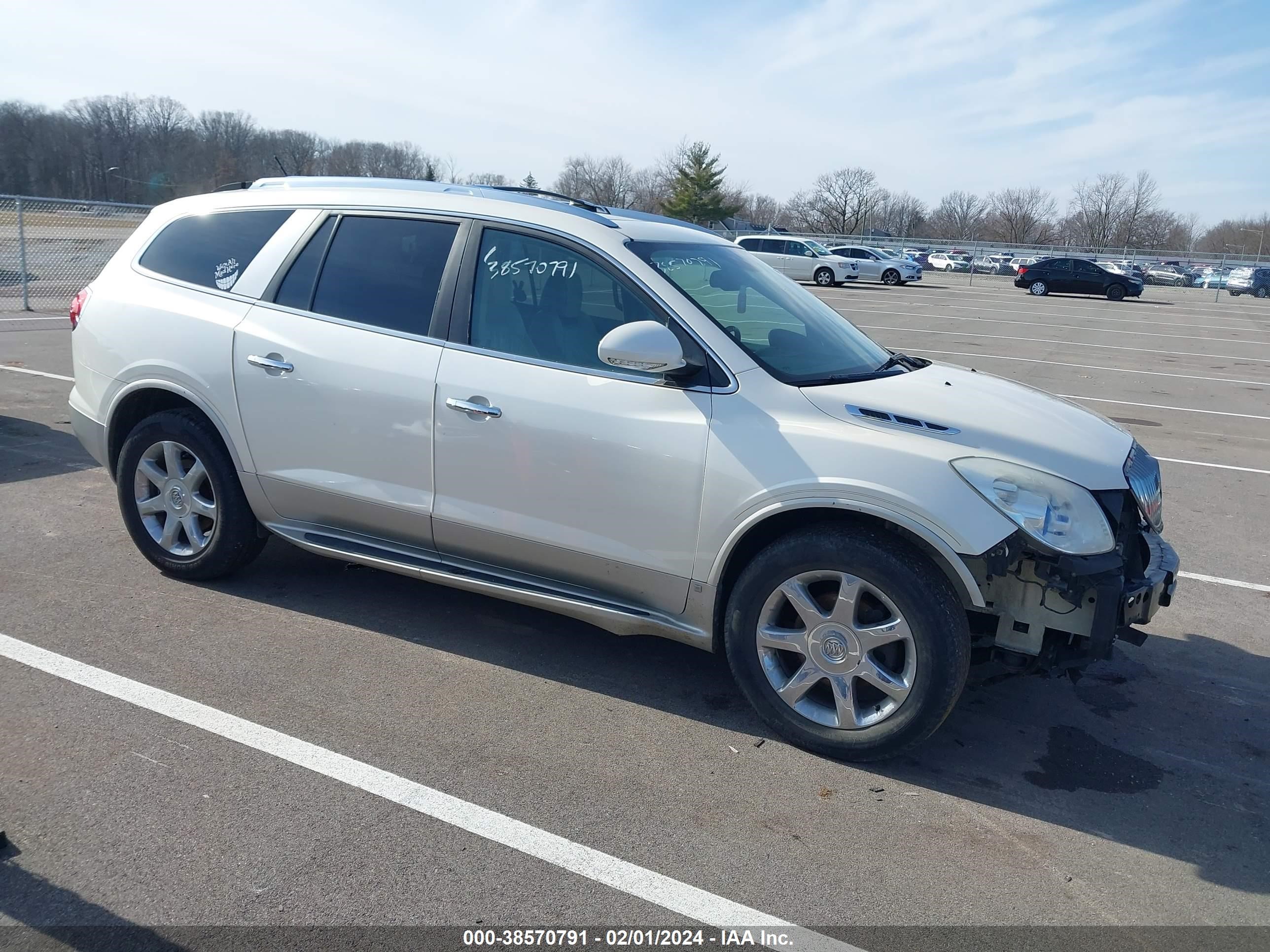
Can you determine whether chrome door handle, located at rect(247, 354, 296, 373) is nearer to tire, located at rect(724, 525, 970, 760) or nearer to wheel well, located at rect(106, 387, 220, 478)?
wheel well, located at rect(106, 387, 220, 478)

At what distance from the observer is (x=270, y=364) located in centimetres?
445

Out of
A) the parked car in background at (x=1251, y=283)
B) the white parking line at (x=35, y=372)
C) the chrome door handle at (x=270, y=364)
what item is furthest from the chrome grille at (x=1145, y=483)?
the parked car in background at (x=1251, y=283)

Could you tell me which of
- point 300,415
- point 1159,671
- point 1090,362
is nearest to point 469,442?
point 300,415

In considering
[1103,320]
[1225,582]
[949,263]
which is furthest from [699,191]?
[1225,582]

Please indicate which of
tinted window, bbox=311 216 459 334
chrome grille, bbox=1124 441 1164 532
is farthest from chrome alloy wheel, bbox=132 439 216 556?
chrome grille, bbox=1124 441 1164 532

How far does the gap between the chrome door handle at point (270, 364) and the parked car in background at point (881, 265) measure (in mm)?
35848

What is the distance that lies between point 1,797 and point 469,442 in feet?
6.42

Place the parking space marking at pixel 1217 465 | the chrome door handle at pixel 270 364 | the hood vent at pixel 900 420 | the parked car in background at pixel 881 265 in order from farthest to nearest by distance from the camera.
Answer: the parked car in background at pixel 881 265, the parking space marking at pixel 1217 465, the chrome door handle at pixel 270 364, the hood vent at pixel 900 420

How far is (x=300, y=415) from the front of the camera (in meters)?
4.41

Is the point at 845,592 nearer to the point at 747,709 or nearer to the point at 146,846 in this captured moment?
the point at 747,709

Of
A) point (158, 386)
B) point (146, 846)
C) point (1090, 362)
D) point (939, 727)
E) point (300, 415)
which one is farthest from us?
point (1090, 362)

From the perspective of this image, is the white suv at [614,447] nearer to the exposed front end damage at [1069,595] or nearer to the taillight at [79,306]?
the exposed front end damage at [1069,595]

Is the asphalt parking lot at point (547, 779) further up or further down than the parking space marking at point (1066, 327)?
further down

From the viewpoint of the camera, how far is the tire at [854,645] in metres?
3.43
